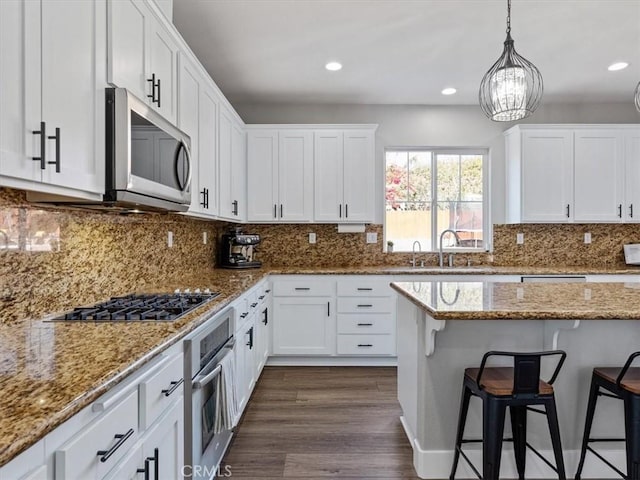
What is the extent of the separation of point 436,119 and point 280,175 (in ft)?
6.18

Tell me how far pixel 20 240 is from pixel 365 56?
2.75 metres

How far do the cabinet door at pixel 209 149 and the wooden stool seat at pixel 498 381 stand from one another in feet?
6.46

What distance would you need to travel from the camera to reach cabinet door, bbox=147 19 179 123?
1979 mm

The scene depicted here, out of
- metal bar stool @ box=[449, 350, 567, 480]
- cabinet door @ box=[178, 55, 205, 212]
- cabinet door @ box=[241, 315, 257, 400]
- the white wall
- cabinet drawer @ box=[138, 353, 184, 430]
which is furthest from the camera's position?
the white wall

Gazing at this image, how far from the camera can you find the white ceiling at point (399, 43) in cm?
259

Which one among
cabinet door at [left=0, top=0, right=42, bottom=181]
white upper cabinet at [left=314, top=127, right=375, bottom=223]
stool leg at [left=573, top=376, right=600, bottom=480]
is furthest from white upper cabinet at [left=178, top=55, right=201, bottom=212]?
stool leg at [left=573, top=376, right=600, bottom=480]

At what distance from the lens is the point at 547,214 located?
4.18 meters

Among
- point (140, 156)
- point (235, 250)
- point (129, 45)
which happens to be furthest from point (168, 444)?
point (235, 250)

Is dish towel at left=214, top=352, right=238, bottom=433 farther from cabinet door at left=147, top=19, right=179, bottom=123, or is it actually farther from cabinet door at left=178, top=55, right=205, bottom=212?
cabinet door at left=147, top=19, right=179, bottom=123

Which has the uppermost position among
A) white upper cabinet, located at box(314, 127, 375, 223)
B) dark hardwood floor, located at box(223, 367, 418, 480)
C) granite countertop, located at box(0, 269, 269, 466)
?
white upper cabinet, located at box(314, 127, 375, 223)

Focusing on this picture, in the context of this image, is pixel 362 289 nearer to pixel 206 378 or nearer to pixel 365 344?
pixel 365 344

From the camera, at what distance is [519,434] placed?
73.1 inches

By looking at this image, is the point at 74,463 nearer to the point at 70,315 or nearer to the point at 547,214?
the point at 70,315

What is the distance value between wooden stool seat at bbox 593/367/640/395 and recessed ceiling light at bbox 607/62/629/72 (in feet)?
9.40
